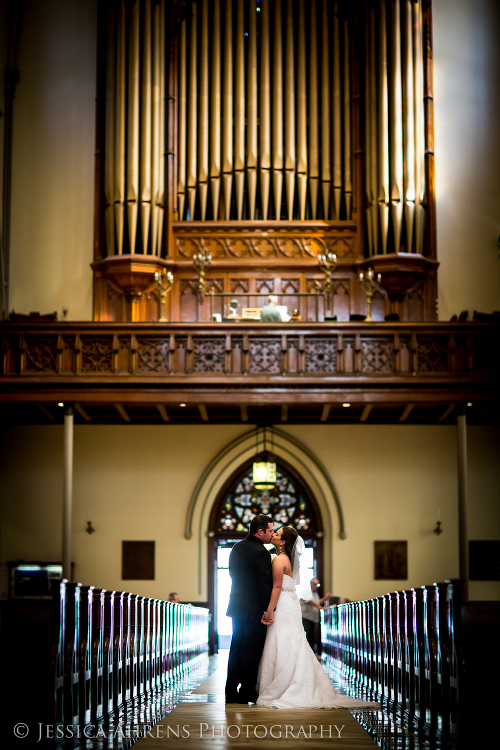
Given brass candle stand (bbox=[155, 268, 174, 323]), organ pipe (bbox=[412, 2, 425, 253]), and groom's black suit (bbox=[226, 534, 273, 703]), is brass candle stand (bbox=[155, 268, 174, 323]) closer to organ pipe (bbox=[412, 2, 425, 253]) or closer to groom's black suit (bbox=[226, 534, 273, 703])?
organ pipe (bbox=[412, 2, 425, 253])

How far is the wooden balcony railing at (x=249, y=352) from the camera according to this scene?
46.8 feet

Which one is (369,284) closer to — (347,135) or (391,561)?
(347,135)

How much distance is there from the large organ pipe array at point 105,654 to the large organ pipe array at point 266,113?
8.99 metres

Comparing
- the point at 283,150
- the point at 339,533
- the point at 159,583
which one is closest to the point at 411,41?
the point at 283,150

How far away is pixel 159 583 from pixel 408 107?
9.17 meters

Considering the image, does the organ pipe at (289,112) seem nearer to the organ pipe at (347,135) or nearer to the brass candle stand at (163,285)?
the organ pipe at (347,135)

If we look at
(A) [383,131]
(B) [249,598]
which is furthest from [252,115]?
(B) [249,598]

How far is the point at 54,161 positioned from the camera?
17625 mm

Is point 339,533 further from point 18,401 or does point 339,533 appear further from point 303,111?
point 303,111

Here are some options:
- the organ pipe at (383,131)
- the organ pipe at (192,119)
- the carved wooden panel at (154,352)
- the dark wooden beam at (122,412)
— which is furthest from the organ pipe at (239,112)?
the dark wooden beam at (122,412)

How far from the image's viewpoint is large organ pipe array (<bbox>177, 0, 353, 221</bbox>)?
17.0m

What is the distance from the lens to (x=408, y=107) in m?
16.7

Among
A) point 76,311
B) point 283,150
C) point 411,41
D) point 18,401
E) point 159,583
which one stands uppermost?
point 411,41

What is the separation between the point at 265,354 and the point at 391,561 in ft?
14.9
